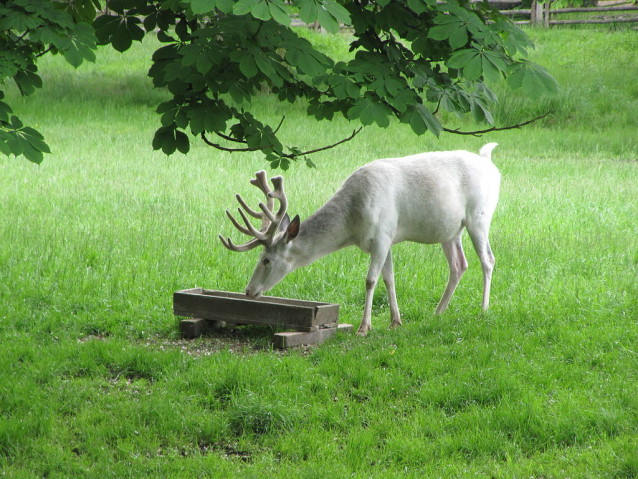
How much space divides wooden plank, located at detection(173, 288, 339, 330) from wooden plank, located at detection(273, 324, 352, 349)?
77 millimetres

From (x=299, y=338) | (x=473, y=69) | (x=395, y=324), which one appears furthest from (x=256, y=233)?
(x=473, y=69)

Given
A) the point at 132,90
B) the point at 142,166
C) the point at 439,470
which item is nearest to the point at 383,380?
the point at 439,470

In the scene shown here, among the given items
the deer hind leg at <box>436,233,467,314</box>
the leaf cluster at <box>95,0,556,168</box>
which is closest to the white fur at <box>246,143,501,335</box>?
the deer hind leg at <box>436,233,467,314</box>

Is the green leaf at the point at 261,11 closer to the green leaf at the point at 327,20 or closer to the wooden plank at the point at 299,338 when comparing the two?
the green leaf at the point at 327,20

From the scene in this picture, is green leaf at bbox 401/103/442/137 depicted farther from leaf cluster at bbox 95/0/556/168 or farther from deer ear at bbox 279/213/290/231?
deer ear at bbox 279/213/290/231

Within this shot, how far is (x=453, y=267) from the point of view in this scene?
7.73 meters

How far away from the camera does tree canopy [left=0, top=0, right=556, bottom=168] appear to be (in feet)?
13.8

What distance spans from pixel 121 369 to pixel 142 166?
10272 millimetres

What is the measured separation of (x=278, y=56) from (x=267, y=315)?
288 cm

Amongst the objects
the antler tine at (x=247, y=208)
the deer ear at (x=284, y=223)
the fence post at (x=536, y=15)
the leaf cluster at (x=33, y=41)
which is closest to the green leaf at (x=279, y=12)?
the leaf cluster at (x=33, y=41)

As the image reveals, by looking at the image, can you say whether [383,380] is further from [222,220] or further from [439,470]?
[222,220]

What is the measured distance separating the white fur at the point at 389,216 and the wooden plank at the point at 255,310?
178mm

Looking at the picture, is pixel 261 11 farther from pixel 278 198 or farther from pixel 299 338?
pixel 299 338

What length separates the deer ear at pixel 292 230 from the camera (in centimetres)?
671
